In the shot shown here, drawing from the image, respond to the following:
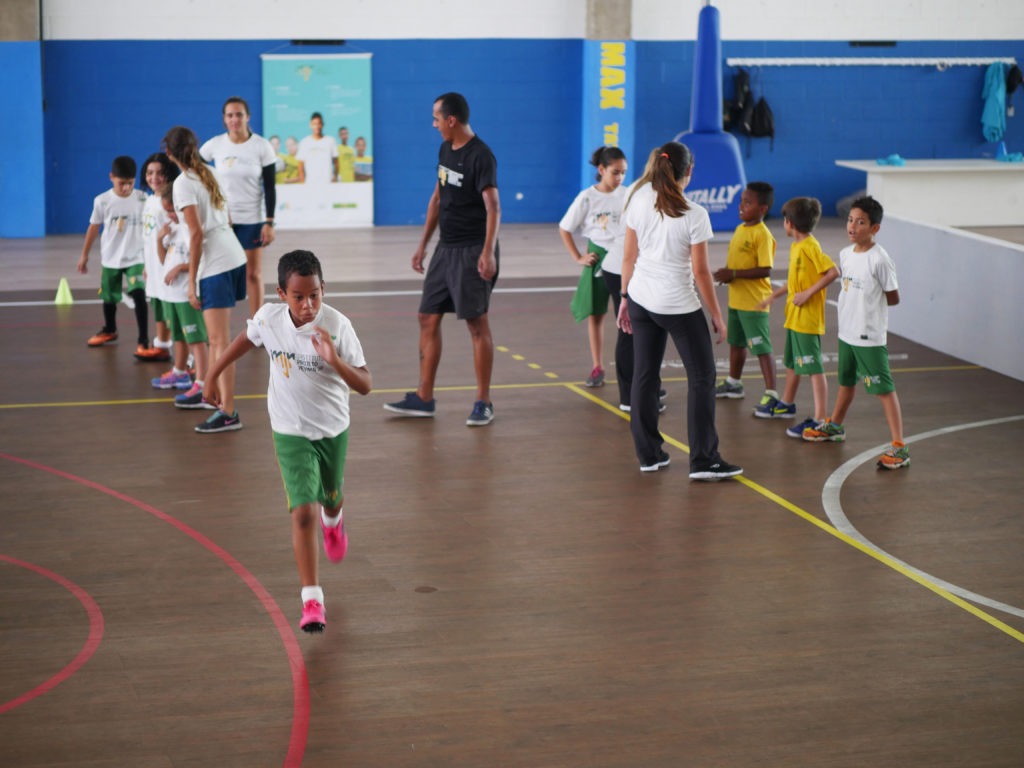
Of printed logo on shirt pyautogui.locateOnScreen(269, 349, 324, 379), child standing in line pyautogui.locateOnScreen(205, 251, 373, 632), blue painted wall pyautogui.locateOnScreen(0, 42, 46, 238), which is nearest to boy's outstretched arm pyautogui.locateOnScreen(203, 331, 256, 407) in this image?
child standing in line pyautogui.locateOnScreen(205, 251, 373, 632)

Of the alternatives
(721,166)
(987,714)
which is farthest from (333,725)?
(721,166)

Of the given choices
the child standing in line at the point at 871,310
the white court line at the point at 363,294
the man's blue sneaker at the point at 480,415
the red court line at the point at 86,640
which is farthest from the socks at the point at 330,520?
the white court line at the point at 363,294

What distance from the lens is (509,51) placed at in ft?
66.1

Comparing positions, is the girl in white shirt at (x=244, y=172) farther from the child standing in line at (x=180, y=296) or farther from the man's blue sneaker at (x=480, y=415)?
the man's blue sneaker at (x=480, y=415)

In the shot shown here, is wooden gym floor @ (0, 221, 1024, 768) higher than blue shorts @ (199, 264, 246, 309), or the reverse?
blue shorts @ (199, 264, 246, 309)

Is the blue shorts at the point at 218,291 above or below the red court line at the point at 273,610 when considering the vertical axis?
above

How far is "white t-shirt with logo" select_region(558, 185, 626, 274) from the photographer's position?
9445 millimetres

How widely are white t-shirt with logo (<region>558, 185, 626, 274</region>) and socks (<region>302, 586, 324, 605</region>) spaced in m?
4.38

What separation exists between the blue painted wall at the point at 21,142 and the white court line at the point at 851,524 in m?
14.0

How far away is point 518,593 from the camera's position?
6.05 m

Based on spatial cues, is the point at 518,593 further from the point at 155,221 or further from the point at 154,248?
the point at 155,221

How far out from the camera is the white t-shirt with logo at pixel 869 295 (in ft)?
26.2

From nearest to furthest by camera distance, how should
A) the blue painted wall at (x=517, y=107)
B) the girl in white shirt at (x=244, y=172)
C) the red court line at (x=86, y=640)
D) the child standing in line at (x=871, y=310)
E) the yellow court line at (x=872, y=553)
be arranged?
the red court line at (x=86, y=640) → the yellow court line at (x=872, y=553) → the child standing in line at (x=871, y=310) → the girl in white shirt at (x=244, y=172) → the blue painted wall at (x=517, y=107)

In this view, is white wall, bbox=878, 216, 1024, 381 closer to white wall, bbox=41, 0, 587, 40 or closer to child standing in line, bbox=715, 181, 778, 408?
child standing in line, bbox=715, 181, 778, 408
